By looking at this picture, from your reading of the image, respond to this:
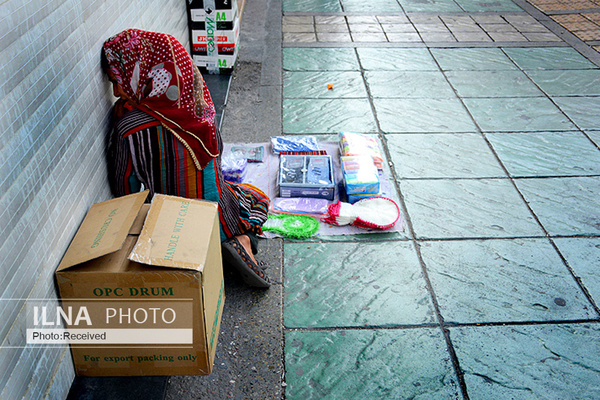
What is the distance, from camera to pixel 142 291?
208 centimetres

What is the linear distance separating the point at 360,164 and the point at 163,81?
1759 millimetres

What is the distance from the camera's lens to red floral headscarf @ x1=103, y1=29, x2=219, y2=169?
8.71 feet

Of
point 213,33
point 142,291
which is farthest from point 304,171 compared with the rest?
point 213,33

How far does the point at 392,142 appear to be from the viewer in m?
4.52

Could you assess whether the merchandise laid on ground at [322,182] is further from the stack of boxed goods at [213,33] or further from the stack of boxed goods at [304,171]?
the stack of boxed goods at [213,33]

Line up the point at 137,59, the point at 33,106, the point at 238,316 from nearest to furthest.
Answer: the point at 33,106, the point at 137,59, the point at 238,316

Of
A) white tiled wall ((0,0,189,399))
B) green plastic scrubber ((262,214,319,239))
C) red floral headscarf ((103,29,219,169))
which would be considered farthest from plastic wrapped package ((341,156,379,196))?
white tiled wall ((0,0,189,399))

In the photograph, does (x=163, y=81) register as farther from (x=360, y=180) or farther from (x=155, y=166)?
(x=360, y=180)

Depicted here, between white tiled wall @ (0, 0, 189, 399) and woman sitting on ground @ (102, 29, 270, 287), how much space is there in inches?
4.7

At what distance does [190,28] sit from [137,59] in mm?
3044

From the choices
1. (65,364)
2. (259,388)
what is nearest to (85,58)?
(65,364)

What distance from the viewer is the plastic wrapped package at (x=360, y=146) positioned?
411cm

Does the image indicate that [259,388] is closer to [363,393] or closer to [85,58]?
[363,393]

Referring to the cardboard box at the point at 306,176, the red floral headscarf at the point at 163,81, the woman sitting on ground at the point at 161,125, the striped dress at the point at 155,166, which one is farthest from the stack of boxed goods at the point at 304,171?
the red floral headscarf at the point at 163,81
